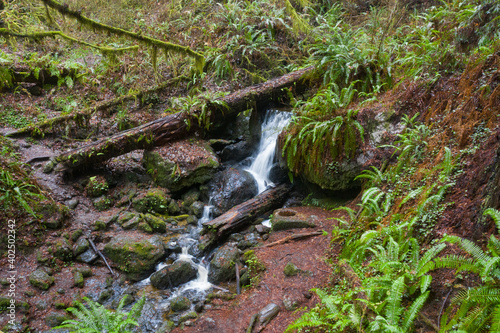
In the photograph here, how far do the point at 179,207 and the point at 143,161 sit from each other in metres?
1.99

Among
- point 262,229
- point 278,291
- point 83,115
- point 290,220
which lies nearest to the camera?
point 278,291

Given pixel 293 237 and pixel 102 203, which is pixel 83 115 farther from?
pixel 293 237

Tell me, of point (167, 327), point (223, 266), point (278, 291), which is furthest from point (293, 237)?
point (167, 327)

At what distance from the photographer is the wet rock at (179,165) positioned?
7.91 meters

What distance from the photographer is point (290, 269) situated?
4668 millimetres

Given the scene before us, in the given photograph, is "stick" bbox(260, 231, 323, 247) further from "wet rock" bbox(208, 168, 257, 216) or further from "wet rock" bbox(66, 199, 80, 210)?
"wet rock" bbox(66, 199, 80, 210)

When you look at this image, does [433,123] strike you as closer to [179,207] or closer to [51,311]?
[179,207]

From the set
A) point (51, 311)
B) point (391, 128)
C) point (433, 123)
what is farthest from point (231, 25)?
point (51, 311)

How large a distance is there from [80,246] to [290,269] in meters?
4.58

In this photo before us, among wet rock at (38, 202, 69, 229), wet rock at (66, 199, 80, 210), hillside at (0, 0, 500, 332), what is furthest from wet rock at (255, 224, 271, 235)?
wet rock at (66, 199, 80, 210)

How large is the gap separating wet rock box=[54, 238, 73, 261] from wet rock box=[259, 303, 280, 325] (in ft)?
14.4

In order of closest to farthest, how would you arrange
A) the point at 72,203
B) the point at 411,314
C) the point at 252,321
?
the point at 411,314
the point at 252,321
the point at 72,203

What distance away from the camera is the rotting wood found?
8523mm

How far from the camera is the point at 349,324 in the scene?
2.70 m
